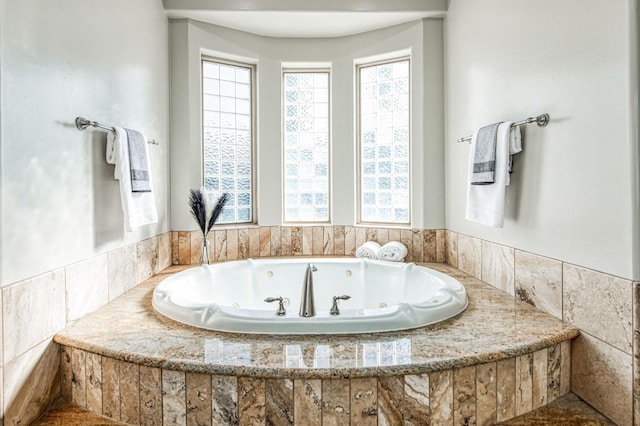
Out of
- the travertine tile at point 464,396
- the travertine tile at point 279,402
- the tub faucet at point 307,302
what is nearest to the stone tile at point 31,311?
the travertine tile at point 279,402

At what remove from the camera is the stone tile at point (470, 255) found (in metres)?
2.51

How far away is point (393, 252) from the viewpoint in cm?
296

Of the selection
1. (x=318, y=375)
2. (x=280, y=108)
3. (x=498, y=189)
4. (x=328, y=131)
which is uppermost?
(x=280, y=108)

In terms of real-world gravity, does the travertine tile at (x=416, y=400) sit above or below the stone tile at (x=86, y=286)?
below

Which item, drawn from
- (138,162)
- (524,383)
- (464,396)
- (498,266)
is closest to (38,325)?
(138,162)

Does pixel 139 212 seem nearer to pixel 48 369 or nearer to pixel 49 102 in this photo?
pixel 49 102

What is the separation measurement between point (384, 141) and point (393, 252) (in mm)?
976

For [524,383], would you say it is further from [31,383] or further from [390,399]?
[31,383]

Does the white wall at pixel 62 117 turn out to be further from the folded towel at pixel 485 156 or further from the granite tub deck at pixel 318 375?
the folded towel at pixel 485 156

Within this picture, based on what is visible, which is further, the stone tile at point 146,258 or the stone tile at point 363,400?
the stone tile at point 146,258

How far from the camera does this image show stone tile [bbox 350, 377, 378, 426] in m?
1.31

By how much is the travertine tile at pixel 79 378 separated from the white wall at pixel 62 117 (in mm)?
364

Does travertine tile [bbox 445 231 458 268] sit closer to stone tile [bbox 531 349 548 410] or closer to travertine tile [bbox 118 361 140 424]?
stone tile [bbox 531 349 548 410]

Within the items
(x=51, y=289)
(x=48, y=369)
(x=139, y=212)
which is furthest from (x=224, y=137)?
(x=48, y=369)
